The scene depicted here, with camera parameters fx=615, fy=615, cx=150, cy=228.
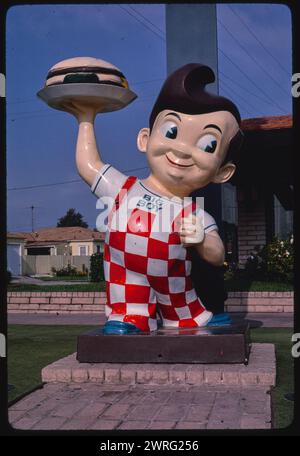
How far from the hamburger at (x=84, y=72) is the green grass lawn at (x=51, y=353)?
1996 mm

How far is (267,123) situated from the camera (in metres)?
9.74

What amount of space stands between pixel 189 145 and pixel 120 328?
1279 millimetres

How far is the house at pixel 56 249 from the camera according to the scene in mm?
29125

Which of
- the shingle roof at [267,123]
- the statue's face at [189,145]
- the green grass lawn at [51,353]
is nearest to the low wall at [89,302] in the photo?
the green grass lawn at [51,353]

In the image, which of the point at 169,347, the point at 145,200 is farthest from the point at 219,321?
the point at 145,200

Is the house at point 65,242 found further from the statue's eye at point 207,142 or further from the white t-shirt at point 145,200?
the statue's eye at point 207,142

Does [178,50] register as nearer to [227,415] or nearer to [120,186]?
[120,186]

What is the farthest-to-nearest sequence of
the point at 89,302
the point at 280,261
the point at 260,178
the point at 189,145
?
the point at 260,178, the point at 280,261, the point at 89,302, the point at 189,145

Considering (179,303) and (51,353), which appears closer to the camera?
(179,303)

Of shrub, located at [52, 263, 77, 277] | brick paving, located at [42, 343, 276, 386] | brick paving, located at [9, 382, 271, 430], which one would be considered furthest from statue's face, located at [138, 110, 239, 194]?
shrub, located at [52, 263, 77, 277]

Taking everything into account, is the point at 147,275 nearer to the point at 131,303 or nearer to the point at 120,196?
the point at 131,303

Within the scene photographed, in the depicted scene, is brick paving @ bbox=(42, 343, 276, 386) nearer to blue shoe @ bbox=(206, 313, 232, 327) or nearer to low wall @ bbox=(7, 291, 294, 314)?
blue shoe @ bbox=(206, 313, 232, 327)
